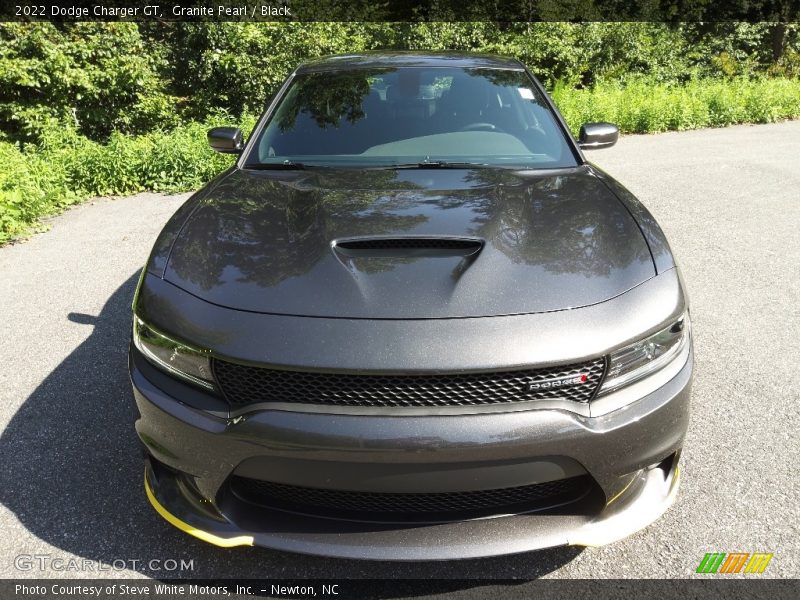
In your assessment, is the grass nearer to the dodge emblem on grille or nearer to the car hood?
the car hood

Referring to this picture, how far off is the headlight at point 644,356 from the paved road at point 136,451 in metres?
0.75

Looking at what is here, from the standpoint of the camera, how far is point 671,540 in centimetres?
230

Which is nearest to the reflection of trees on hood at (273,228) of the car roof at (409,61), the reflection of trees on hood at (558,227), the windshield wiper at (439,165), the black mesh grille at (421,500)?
the windshield wiper at (439,165)

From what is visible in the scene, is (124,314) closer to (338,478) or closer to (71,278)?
(71,278)

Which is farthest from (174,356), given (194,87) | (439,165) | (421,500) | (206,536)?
(194,87)

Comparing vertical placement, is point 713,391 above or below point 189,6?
below

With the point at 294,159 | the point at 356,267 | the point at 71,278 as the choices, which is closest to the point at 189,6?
the point at 71,278

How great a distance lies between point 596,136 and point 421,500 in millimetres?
2479

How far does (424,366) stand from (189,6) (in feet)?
37.1

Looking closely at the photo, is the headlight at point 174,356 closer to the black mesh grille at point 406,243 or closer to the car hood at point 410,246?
the car hood at point 410,246

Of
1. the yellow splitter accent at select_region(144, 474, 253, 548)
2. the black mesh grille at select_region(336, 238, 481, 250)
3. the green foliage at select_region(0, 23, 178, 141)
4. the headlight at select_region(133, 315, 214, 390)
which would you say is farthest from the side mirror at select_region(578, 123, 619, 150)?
the green foliage at select_region(0, 23, 178, 141)

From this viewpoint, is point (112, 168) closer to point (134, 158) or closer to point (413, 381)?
point (134, 158)

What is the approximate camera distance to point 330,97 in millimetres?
3385

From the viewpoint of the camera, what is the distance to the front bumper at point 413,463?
5.65 feet
